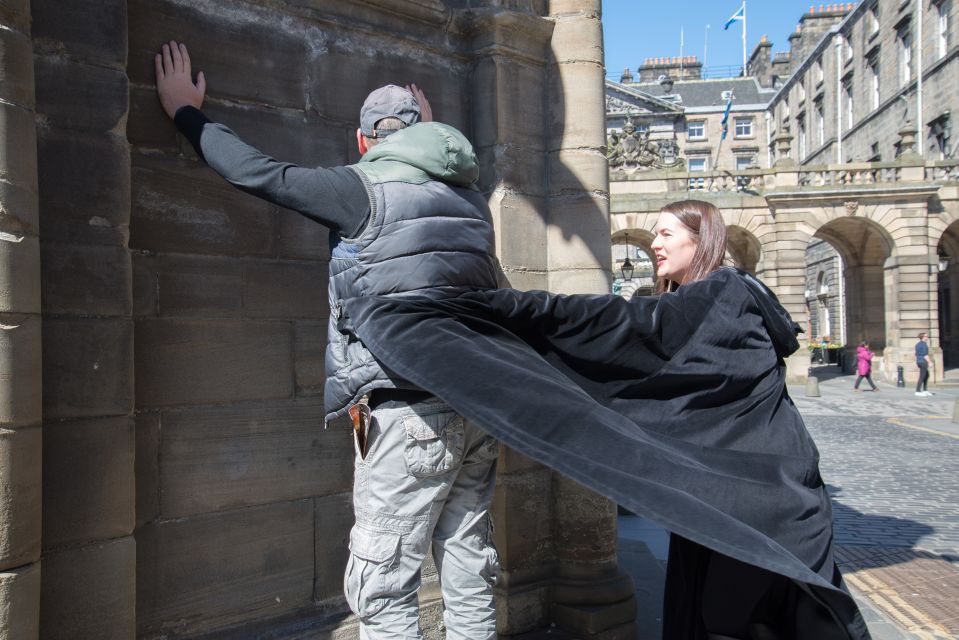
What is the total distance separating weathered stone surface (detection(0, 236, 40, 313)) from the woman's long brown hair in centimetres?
199

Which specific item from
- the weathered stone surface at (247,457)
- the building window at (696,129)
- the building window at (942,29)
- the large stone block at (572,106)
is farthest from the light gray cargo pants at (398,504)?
the building window at (696,129)

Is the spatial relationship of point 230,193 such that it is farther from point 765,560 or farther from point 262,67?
point 765,560

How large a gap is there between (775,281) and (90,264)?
33.3 meters

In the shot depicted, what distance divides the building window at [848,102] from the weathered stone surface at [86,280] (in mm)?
50439

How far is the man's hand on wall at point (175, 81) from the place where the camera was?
291 centimetres

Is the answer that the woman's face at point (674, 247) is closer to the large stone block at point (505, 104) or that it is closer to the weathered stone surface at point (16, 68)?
the large stone block at point (505, 104)

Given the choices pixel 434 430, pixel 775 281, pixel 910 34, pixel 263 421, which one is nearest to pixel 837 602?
pixel 434 430

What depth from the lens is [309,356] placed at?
3.37 meters

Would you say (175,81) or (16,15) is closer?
(16,15)

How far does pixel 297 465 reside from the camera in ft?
10.9

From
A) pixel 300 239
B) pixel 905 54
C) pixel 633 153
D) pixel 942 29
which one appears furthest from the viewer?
pixel 905 54

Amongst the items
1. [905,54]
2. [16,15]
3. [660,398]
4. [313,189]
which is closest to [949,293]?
[905,54]

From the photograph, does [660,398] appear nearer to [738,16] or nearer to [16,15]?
[16,15]

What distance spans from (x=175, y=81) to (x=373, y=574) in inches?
74.6
